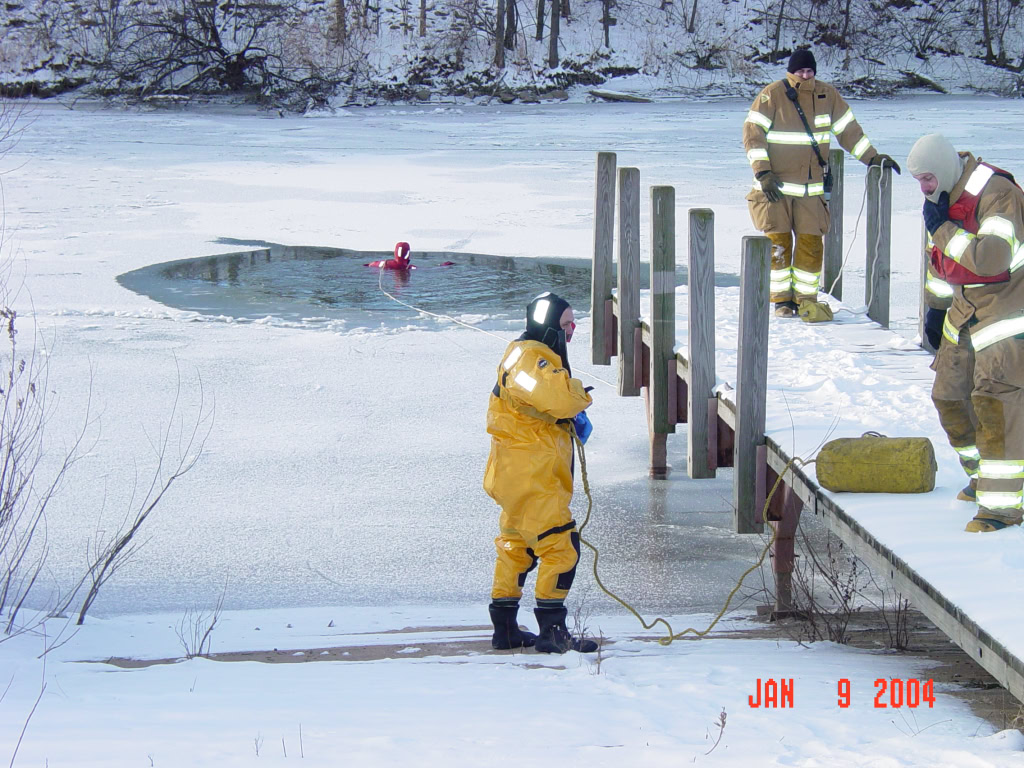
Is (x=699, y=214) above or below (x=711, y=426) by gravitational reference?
above

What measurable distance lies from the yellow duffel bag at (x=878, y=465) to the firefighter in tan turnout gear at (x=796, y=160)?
293 centimetres

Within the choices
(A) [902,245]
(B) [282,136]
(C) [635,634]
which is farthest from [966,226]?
(B) [282,136]

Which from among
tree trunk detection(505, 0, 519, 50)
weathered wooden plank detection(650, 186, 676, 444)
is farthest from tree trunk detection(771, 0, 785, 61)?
weathered wooden plank detection(650, 186, 676, 444)

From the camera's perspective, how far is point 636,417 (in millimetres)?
8039

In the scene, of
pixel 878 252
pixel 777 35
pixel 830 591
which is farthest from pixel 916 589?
pixel 777 35

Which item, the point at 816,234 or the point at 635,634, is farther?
the point at 816,234

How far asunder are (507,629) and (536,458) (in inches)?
29.6

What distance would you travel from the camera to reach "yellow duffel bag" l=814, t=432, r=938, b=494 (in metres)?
4.32

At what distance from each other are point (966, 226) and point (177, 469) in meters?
4.43

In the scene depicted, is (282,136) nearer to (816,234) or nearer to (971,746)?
(816,234)

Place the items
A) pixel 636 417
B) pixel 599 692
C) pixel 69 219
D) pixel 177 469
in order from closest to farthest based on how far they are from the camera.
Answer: pixel 599 692, pixel 177 469, pixel 636 417, pixel 69 219

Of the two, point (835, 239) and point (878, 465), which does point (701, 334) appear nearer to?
point (878, 465)

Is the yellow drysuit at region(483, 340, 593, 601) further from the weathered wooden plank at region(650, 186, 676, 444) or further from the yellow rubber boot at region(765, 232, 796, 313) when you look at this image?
the yellow rubber boot at region(765, 232, 796, 313)

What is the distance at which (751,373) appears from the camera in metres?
5.07
